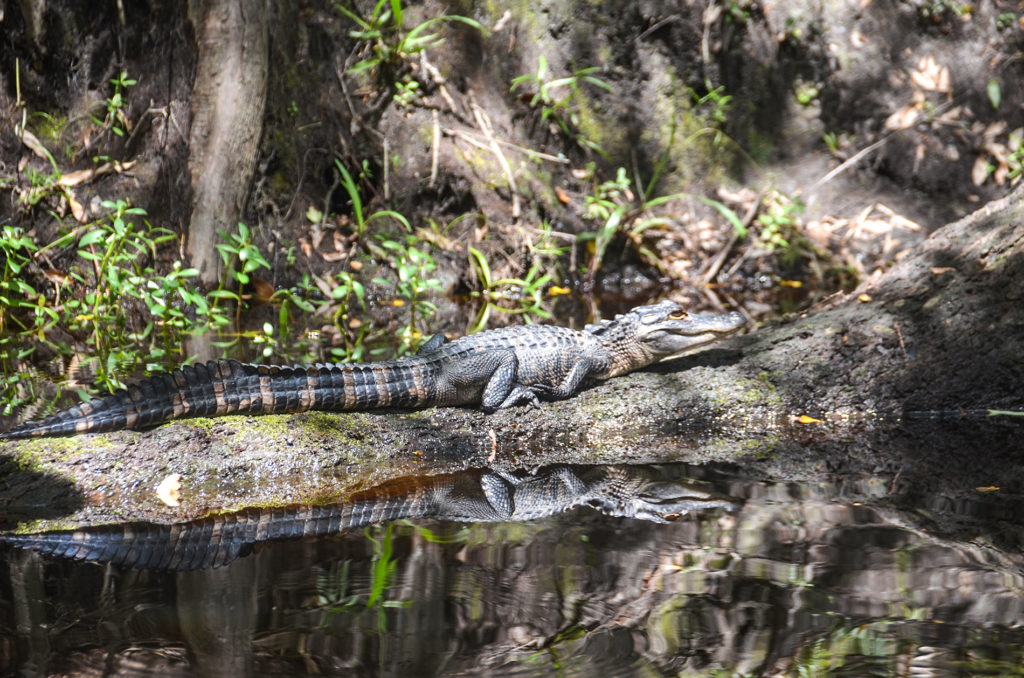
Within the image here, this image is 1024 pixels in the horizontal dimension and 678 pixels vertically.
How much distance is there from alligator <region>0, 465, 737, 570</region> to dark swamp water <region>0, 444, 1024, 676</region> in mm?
104

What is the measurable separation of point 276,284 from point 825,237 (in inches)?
214

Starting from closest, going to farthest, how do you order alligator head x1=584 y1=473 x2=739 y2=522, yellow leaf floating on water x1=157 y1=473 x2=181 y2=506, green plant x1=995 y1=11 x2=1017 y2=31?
alligator head x1=584 y1=473 x2=739 y2=522
yellow leaf floating on water x1=157 y1=473 x2=181 y2=506
green plant x1=995 y1=11 x2=1017 y2=31

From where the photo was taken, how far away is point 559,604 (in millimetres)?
2379

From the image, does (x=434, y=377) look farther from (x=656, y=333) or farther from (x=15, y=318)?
(x=15, y=318)

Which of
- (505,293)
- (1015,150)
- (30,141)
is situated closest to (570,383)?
(505,293)

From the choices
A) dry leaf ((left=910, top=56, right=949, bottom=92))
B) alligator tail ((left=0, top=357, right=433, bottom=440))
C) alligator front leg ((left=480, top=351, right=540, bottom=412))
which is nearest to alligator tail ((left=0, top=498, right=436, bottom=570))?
alligator tail ((left=0, top=357, right=433, bottom=440))

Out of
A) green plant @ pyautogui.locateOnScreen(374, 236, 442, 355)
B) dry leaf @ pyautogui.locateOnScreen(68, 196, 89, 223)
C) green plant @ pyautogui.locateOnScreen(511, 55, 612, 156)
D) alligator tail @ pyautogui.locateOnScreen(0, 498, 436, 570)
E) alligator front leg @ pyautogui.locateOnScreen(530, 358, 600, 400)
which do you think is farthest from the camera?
green plant @ pyautogui.locateOnScreen(511, 55, 612, 156)

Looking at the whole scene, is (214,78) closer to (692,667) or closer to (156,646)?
(156,646)

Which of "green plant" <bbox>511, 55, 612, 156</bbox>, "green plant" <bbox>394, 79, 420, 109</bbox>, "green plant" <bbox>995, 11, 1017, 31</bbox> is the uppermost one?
"green plant" <bbox>995, 11, 1017, 31</bbox>

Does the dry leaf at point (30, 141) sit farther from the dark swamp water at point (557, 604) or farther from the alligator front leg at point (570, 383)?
the dark swamp water at point (557, 604)

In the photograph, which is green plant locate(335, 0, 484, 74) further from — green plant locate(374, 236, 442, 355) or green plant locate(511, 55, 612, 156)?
green plant locate(374, 236, 442, 355)

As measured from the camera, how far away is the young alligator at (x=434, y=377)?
3602 mm

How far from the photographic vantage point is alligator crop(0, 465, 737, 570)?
2814 millimetres

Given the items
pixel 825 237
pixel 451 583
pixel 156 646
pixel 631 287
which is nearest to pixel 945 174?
pixel 825 237
